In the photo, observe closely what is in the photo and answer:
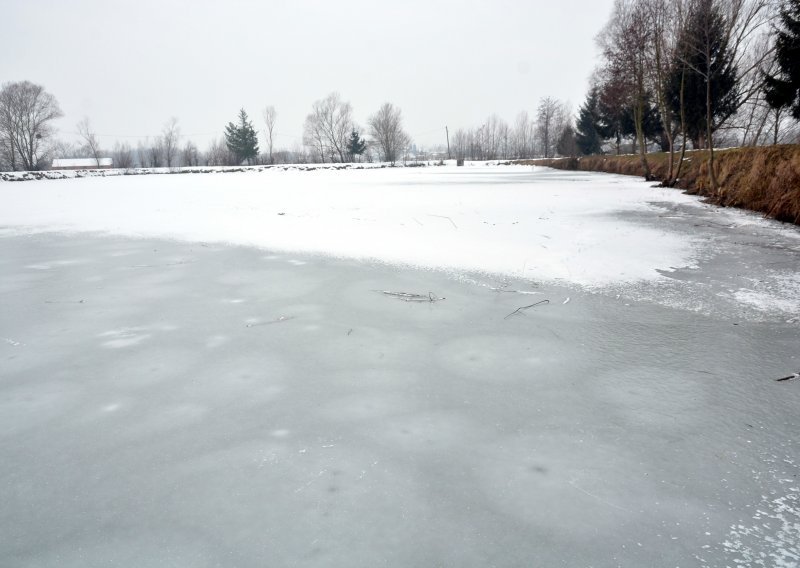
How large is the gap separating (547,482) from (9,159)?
73.6 metres

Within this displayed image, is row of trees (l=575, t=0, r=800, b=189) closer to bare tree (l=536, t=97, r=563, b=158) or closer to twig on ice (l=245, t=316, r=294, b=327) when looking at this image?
twig on ice (l=245, t=316, r=294, b=327)

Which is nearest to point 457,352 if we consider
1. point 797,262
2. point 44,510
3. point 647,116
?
point 44,510

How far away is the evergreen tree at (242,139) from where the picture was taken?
62.1m

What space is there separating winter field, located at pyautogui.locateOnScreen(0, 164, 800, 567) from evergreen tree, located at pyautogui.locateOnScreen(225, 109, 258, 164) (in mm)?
63887

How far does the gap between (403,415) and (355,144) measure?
224 feet

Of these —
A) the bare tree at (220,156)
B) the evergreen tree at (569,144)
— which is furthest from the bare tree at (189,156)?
the evergreen tree at (569,144)

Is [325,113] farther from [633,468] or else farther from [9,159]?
[633,468]

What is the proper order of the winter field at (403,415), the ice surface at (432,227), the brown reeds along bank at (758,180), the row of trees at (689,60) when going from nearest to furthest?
the winter field at (403,415) < the ice surface at (432,227) < the brown reeds along bank at (758,180) < the row of trees at (689,60)

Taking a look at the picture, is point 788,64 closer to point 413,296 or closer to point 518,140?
point 413,296

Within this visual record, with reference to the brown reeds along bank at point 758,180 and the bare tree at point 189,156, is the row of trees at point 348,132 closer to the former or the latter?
the bare tree at point 189,156

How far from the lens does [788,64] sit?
18828mm

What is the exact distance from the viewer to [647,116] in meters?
29.6

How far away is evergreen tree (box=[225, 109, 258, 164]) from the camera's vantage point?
62.1 metres

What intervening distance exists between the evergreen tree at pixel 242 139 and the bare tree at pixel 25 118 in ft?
64.5
